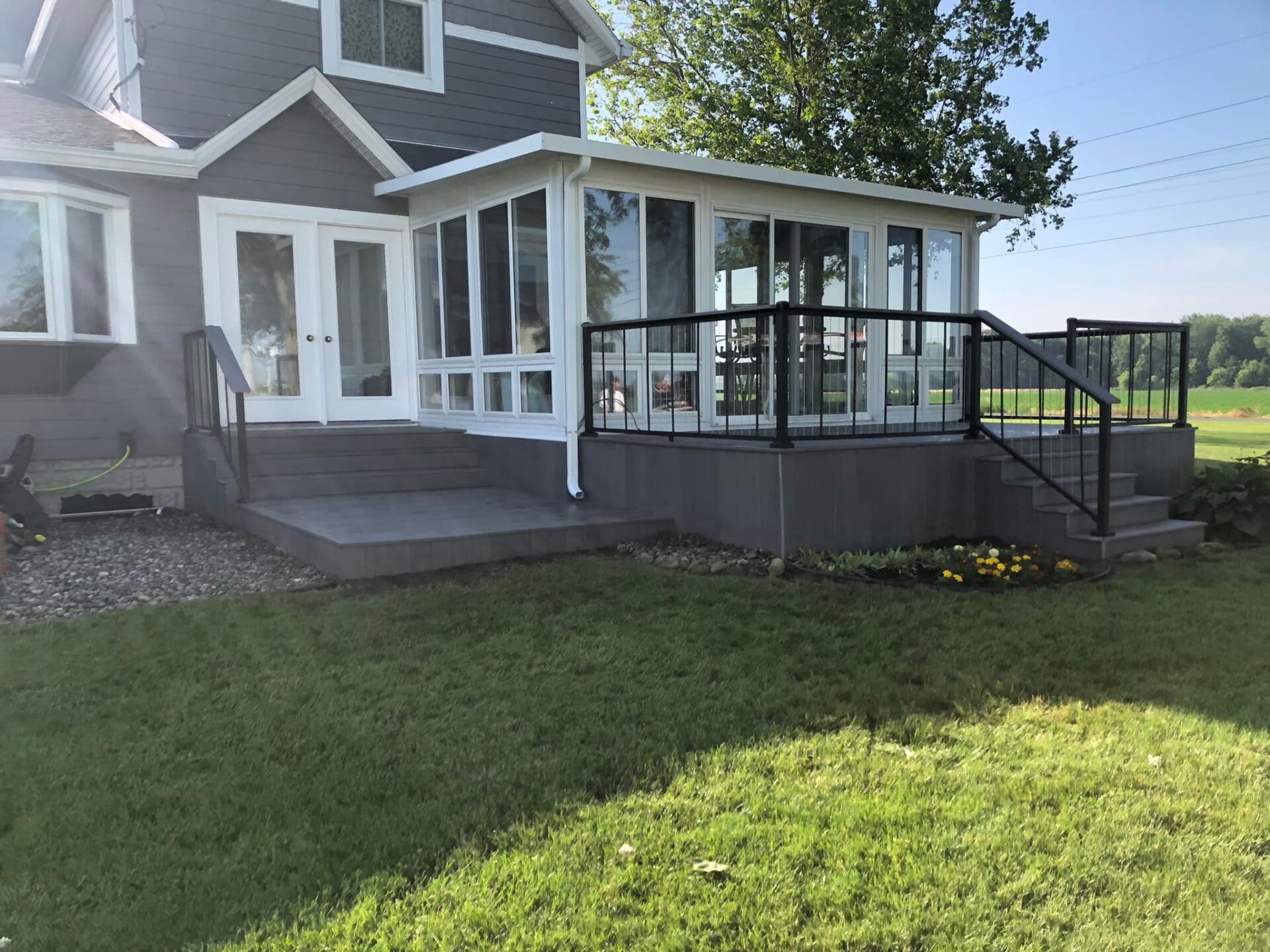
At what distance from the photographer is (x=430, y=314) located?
359 inches

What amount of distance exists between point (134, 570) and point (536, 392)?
3.33 meters

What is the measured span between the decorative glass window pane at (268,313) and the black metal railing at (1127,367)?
642 centimetres

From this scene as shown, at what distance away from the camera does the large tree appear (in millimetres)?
14297

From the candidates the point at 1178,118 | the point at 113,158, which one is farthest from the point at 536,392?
the point at 1178,118

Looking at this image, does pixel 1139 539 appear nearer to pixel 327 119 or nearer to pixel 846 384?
pixel 846 384

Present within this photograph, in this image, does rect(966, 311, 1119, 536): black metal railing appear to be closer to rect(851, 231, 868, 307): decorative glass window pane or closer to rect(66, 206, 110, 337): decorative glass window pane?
rect(851, 231, 868, 307): decorative glass window pane

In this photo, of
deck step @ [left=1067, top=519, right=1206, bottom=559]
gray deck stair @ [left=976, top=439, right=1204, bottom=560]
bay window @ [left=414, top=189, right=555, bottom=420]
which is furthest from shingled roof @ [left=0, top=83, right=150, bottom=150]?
deck step @ [left=1067, top=519, right=1206, bottom=559]

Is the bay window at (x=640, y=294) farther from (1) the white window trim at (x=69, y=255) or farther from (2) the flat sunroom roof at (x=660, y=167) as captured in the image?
(1) the white window trim at (x=69, y=255)

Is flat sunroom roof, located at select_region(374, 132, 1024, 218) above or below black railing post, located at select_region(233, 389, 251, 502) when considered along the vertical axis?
above

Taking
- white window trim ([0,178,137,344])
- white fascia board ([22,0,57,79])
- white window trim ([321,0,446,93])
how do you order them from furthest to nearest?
1. white fascia board ([22,0,57,79])
2. white window trim ([321,0,446,93])
3. white window trim ([0,178,137,344])

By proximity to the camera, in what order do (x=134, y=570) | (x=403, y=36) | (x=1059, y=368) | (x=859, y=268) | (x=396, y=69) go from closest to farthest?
(x=134, y=570) < (x=1059, y=368) < (x=859, y=268) < (x=396, y=69) < (x=403, y=36)

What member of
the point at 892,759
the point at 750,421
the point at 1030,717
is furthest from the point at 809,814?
the point at 750,421

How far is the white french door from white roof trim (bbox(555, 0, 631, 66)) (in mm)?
3972

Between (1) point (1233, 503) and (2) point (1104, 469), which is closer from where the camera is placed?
(2) point (1104, 469)
